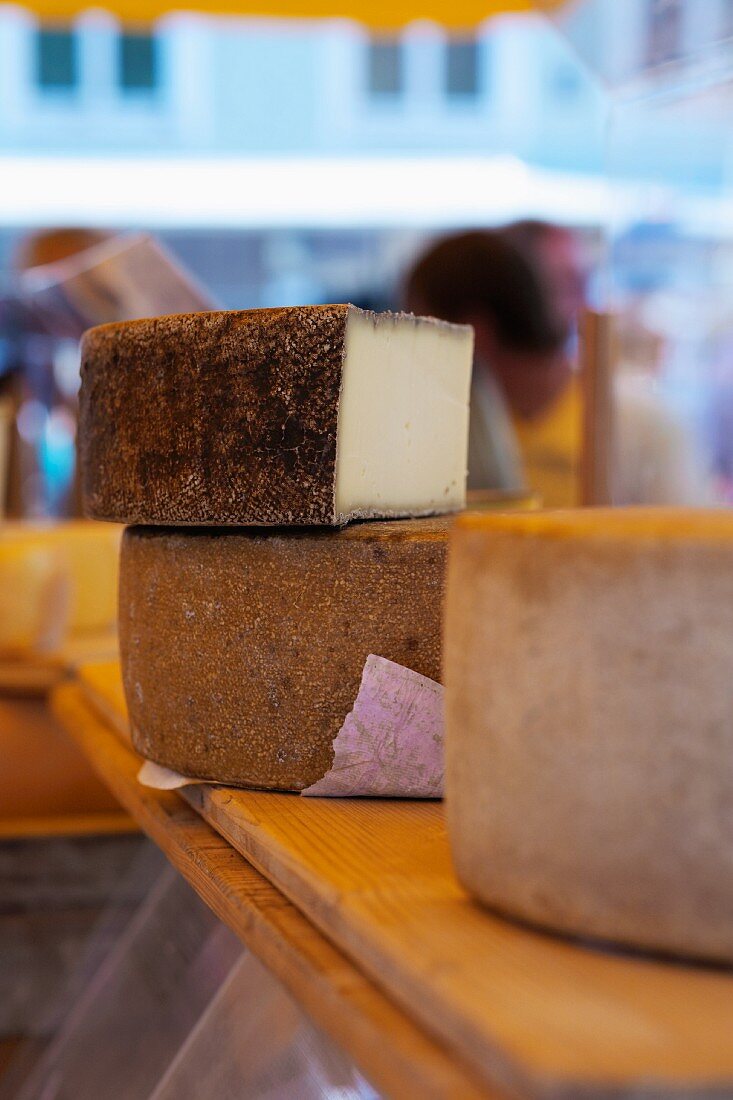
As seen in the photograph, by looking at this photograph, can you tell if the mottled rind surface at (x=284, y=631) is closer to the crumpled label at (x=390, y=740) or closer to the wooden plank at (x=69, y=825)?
the crumpled label at (x=390, y=740)

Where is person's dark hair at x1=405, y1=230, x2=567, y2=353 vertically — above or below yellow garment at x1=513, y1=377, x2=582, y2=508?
above

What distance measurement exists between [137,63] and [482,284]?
15.7ft

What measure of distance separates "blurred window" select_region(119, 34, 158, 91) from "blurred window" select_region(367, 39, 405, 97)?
43.4 inches

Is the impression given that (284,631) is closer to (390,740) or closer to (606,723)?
(390,740)

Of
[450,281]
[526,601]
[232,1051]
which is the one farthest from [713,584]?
[450,281]

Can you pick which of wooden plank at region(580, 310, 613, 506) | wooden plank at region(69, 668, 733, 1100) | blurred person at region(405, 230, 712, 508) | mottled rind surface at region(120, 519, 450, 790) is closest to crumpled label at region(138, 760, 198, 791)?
mottled rind surface at region(120, 519, 450, 790)

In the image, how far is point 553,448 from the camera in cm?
204

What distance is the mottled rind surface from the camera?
2.13 feet

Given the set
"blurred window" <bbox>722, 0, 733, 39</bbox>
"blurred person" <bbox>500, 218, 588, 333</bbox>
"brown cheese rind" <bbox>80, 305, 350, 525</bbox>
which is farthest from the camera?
"blurred person" <bbox>500, 218, 588, 333</bbox>

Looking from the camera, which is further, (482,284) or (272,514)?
(482,284)

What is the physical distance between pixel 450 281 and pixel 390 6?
2.03 ft

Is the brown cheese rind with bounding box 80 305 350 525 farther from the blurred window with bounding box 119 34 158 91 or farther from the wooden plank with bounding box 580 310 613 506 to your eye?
the blurred window with bounding box 119 34 158 91

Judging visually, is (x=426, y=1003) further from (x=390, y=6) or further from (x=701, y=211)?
(x=390, y=6)

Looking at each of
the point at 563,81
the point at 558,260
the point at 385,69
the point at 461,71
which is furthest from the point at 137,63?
the point at 558,260
